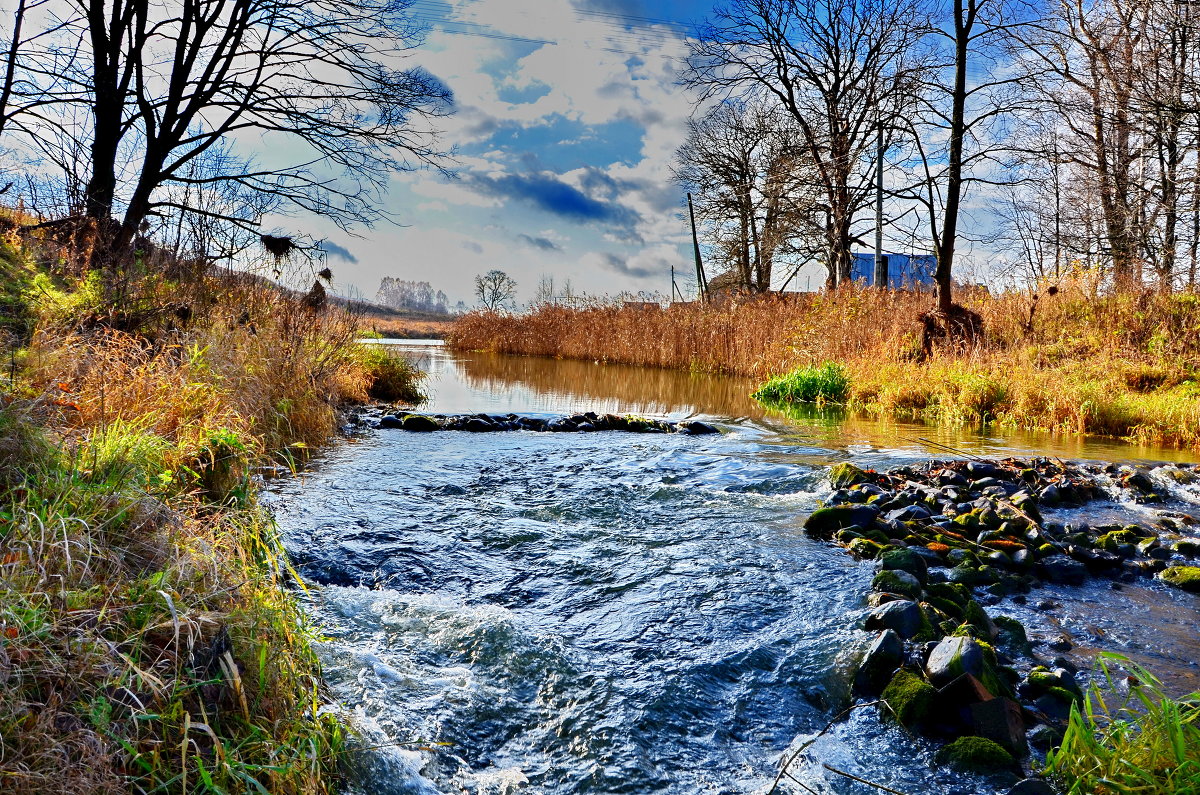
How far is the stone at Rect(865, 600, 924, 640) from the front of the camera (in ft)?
10.4

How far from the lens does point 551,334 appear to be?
25.8 metres

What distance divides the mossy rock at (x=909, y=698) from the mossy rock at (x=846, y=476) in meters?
3.40

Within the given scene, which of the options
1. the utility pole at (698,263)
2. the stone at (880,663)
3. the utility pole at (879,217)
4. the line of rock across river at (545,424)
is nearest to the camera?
the stone at (880,663)

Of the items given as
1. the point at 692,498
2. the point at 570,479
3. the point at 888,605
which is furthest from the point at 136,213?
the point at 888,605

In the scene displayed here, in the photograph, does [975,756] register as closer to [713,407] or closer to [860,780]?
[860,780]

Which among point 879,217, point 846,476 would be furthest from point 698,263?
point 846,476

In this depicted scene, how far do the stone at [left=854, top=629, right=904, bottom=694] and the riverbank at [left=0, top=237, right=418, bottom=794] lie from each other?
2055mm

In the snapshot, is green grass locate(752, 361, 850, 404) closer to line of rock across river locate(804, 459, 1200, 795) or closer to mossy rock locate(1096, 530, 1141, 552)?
line of rock across river locate(804, 459, 1200, 795)

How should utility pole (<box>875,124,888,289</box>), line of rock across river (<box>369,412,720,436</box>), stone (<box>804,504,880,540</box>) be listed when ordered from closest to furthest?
1. stone (<box>804,504,880,540</box>)
2. line of rock across river (<box>369,412,720,436</box>)
3. utility pole (<box>875,124,888,289</box>)

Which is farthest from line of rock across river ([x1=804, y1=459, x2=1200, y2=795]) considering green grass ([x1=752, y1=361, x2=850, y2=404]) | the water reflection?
green grass ([x1=752, y1=361, x2=850, y2=404])

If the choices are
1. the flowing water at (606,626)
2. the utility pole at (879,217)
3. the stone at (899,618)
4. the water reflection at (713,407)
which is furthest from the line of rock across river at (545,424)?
the utility pole at (879,217)

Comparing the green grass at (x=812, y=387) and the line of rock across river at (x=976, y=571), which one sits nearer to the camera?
the line of rock across river at (x=976, y=571)

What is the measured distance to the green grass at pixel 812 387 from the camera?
42.2ft

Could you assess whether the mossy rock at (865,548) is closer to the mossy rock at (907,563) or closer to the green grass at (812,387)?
the mossy rock at (907,563)
